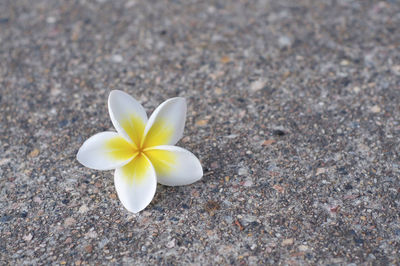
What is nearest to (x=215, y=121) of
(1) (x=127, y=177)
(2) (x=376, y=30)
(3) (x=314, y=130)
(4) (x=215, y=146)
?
(4) (x=215, y=146)

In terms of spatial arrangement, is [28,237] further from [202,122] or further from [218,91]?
[218,91]

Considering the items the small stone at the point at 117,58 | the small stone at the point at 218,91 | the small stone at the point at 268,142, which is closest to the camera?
the small stone at the point at 268,142

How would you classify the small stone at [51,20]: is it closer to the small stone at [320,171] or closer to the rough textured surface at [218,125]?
the rough textured surface at [218,125]

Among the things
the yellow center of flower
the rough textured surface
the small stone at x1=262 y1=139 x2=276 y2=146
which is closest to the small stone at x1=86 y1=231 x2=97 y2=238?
the rough textured surface

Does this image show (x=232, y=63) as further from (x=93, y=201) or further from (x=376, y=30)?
(x=93, y=201)

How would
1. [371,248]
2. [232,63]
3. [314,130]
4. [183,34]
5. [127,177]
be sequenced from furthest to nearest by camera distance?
[183,34] → [232,63] → [314,130] → [127,177] → [371,248]

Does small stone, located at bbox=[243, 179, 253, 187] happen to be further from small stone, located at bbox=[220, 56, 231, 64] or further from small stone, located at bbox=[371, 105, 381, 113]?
small stone, located at bbox=[220, 56, 231, 64]

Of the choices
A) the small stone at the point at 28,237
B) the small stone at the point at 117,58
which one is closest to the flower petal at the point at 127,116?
the small stone at the point at 28,237
